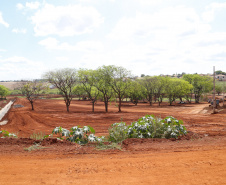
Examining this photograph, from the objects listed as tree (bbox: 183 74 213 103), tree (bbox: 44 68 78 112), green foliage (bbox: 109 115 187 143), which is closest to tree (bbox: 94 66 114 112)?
tree (bbox: 44 68 78 112)

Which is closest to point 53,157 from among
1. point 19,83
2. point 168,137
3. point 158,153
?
point 158,153

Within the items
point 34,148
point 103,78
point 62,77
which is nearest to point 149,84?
point 103,78

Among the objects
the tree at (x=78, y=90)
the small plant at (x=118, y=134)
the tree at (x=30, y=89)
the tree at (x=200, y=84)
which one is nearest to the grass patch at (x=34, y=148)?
the small plant at (x=118, y=134)

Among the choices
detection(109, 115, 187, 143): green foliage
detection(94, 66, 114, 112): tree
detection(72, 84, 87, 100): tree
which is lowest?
detection(109, 115, 187, 143): green foliage

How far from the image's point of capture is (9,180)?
167 inches

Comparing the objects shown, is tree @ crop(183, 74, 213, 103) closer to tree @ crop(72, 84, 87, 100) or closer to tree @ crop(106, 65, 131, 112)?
tree @ crop(106, 65, 131, 112)

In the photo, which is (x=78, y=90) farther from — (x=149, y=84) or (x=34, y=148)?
(x=34, y=148)

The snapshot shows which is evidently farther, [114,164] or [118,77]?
[118,77]

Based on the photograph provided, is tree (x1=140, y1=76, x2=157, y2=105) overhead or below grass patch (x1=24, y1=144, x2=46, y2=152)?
overhead

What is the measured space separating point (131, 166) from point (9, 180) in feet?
10.5

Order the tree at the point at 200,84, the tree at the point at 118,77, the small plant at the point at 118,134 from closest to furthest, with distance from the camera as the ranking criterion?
the small plant at the point at 118,134, the tree at the point at 118,77, the tree at the point at 200,84

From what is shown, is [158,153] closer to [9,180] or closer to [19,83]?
[9,180]

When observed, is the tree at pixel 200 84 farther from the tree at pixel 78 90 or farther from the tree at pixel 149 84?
the tree at pixel 78 90

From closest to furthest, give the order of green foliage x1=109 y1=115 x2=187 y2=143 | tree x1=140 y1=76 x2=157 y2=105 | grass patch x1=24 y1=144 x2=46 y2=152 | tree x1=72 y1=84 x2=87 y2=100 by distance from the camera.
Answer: grass patch x1=24 y1=144 x2=46 y2=152 → green foliage x1=109 y1=115 x2=187 y2=143 → tree x1=72 y1=84 x2=87 y2=100 → tree x1=140 y1=76 x2=157 y2=105
